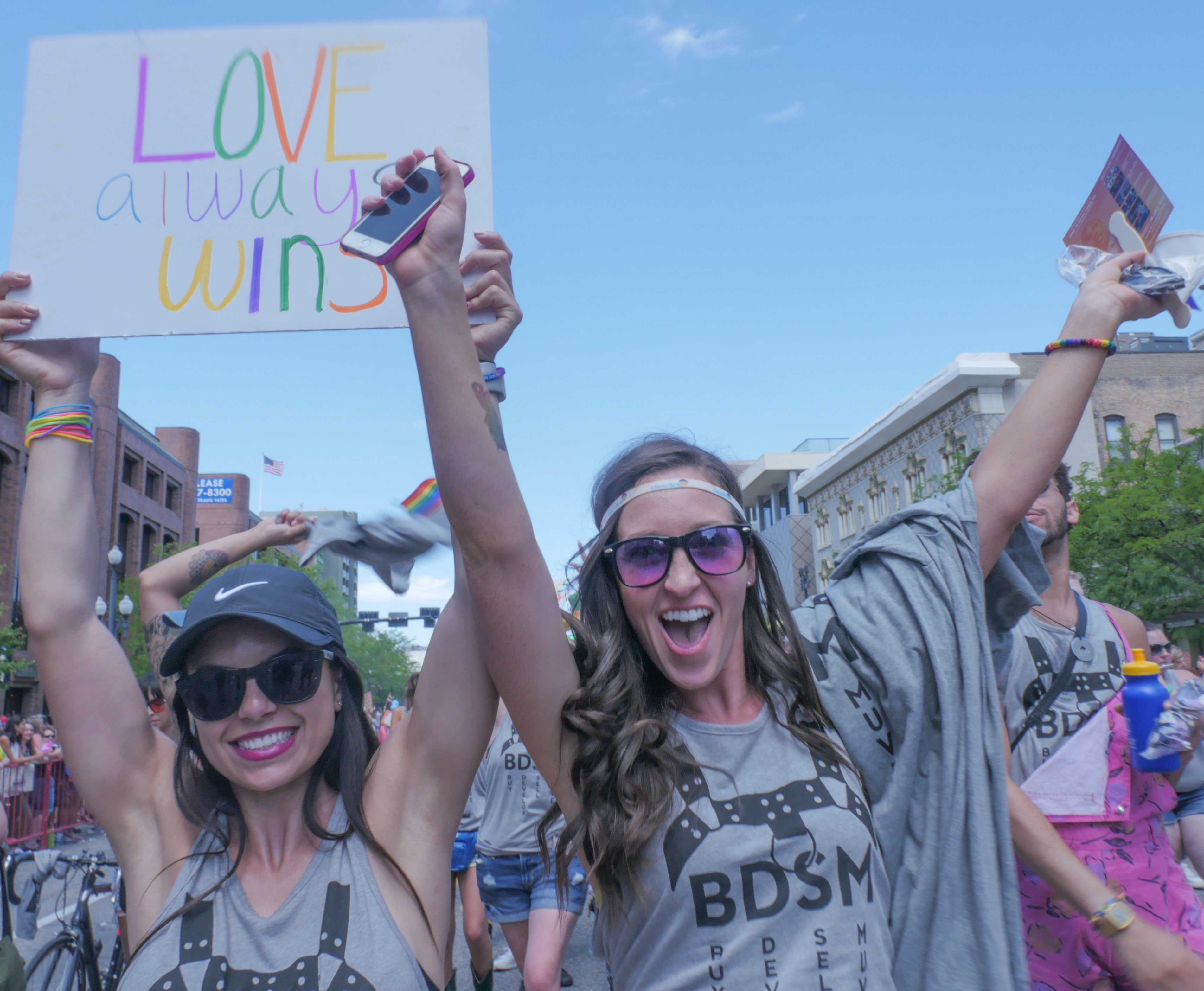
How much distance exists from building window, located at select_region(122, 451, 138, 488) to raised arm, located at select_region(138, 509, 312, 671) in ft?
154

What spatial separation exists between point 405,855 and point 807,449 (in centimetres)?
5097

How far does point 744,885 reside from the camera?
170cm

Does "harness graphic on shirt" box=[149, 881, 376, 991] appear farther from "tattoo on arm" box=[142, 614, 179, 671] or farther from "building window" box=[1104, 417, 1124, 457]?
"building window" box=[1104, 417, 1124, 457]

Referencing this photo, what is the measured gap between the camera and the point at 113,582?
3131 cm

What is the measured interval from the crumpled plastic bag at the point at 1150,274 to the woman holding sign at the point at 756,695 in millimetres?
38

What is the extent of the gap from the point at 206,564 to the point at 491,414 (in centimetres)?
204

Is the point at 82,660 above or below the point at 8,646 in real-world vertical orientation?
below

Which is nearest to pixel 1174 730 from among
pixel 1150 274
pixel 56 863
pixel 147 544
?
pixel 1150 274

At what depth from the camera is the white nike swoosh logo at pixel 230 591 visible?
6.64 feet

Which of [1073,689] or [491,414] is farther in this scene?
[1073,689]

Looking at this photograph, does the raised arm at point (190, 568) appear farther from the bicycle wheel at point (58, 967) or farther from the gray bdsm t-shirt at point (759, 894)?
the bicycle wheel at point (58, 967)

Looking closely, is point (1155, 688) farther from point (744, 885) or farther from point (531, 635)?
point (531, 635)

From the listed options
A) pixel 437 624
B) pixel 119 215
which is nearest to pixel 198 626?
pixel 437 624

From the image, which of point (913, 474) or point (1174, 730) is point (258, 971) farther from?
point (913, 474)
